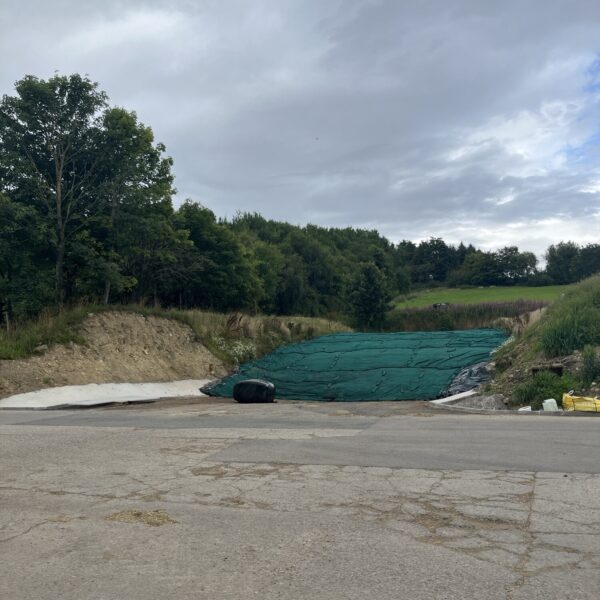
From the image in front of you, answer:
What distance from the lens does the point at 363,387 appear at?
855 inches

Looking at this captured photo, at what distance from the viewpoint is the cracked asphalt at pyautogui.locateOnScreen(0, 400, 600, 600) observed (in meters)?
4.61

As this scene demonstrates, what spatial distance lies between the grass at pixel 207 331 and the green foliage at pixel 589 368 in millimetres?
16643

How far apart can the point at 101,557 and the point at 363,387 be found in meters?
17.0

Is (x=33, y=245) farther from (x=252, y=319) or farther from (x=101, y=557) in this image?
(x=101, y=557)

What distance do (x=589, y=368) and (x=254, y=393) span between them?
395 inches

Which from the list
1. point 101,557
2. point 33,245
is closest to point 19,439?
point 101,557

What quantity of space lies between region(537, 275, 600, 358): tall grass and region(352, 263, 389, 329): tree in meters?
36.9

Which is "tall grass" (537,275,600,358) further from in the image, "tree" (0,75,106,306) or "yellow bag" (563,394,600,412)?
"tree" (0,75,106,306)

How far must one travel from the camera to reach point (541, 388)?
646 inches

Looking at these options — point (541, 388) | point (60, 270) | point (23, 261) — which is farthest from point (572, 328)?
point (23, 261)

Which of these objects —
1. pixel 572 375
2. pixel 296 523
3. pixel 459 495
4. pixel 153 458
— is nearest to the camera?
pixel 296 523

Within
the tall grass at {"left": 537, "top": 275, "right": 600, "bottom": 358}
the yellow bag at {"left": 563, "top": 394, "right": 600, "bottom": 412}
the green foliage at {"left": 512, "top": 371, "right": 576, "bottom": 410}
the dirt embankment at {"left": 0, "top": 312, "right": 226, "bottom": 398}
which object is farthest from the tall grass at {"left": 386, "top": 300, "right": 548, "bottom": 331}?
the yellow bag at {"left": 563, "top": 394, "right": 600, "bottom": 412}

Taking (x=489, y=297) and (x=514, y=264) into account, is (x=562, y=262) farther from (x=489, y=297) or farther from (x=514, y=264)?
(x=489, y=297)

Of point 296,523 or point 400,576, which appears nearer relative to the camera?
point 400,576
